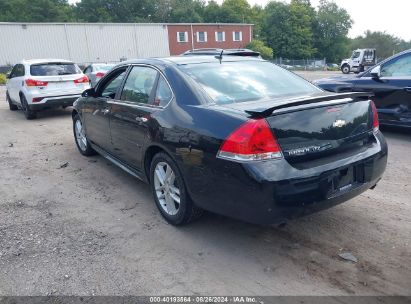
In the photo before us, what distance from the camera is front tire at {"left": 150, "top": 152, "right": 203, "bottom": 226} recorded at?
3554mm

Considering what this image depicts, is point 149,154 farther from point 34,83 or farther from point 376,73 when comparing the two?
point 34,83

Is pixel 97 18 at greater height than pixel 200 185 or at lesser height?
greater

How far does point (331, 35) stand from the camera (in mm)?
80188

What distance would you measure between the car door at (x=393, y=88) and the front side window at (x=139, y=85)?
4.78m

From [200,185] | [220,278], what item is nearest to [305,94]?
[200,185]

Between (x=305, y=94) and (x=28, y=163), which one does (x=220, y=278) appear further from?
(x=28, y=163)

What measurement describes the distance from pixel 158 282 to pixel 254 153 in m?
1.26

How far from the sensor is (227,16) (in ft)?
271

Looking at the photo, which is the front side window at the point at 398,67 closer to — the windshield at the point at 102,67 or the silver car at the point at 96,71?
the silver car at the point at 96,71

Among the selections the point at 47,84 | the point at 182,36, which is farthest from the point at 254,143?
the point at 182,36

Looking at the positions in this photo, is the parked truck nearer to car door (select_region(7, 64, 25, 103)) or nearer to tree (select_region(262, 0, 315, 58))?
car door (select_region(7, 64, 25, 103))

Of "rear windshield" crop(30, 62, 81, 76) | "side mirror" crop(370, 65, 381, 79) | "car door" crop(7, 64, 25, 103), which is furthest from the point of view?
"car door" crop(7, 64, 25, 103)

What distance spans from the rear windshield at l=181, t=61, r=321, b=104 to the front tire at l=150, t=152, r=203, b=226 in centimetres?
80

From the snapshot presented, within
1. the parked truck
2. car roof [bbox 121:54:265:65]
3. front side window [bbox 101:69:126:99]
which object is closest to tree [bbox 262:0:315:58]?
the parked truck
